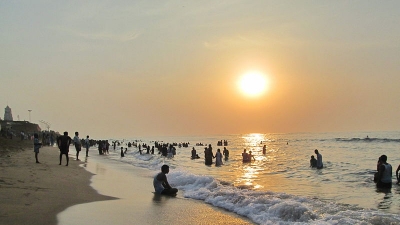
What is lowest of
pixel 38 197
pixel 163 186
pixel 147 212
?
pixel 147 212

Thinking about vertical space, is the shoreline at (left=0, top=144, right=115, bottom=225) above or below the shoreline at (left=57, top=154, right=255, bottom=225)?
above

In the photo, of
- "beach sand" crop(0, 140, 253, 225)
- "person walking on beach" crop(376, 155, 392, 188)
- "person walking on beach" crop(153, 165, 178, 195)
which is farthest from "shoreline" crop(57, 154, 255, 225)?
"person walking on beach" crop(376, 155, 392, 188)

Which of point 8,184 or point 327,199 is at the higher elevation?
point 8,184

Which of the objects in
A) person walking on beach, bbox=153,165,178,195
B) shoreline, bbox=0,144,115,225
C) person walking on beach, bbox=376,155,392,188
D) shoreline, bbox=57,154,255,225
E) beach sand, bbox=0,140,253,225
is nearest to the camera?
shoreline, bbox=0,144,115,225

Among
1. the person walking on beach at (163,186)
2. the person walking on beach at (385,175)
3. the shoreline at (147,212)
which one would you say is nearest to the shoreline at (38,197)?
the shoreline at (147,212)

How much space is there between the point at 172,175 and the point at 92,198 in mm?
7882

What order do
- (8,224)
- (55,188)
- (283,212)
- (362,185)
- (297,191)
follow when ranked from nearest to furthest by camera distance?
(8,224) → (283,212) → (55,188) → (297,191) → (362,185)

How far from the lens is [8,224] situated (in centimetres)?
627

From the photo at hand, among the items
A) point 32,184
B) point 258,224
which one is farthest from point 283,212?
point 32,184

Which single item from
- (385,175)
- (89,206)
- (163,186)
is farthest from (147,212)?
(385,175)

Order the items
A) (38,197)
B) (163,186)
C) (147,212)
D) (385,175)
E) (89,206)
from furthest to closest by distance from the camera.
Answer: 1. (385,175)
2. (163,186)
3. (38,197)
4. (89,206)
5. (147,212)

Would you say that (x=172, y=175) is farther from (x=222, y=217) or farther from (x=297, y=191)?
(x=222, y=217)

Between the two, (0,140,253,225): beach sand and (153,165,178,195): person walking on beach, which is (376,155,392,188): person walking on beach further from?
(153,165,178,195): person walking on beach

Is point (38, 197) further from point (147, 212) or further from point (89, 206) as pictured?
point (147, 212)
